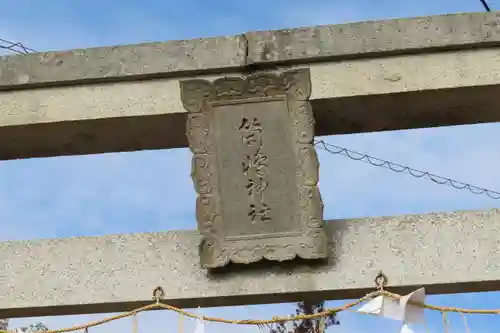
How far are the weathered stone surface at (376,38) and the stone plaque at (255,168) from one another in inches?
7.1

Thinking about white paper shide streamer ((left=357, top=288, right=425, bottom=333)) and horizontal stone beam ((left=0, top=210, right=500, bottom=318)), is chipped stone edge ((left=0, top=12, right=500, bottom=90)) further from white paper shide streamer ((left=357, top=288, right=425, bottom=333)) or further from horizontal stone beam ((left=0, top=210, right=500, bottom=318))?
white paper shide streamer ((left=357, top=288, right=425, bottom=333))

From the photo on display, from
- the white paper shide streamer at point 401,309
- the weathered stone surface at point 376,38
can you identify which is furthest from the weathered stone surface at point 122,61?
the white paper shide streamer at point 401,309

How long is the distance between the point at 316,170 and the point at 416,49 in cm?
70

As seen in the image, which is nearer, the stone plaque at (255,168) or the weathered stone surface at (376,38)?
the stone plaque at (255,168)

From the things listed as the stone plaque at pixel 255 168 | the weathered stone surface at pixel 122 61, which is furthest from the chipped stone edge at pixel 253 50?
the stone plaque at pixel 255 168

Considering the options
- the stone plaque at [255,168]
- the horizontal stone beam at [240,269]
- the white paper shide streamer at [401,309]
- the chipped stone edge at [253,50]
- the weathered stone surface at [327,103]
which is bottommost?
the white paper shide streamer at [401,309]

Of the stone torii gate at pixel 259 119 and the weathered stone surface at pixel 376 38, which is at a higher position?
the weathered stone surface at pixel 376 38

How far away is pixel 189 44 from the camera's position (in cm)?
334

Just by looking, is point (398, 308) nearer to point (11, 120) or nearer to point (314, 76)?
point (314, 76)

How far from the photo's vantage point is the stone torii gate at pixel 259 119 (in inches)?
123

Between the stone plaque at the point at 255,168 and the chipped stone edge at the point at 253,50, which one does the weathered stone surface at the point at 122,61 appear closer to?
the chipped stone edge at the point at 253,50

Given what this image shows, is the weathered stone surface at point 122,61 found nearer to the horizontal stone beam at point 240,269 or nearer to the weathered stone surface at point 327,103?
the weathered stone surface at point 327,103

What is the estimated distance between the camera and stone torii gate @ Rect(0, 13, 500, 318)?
→ 3.12 m

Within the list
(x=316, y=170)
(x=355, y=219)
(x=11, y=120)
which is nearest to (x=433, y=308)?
(x=355, y=219)
